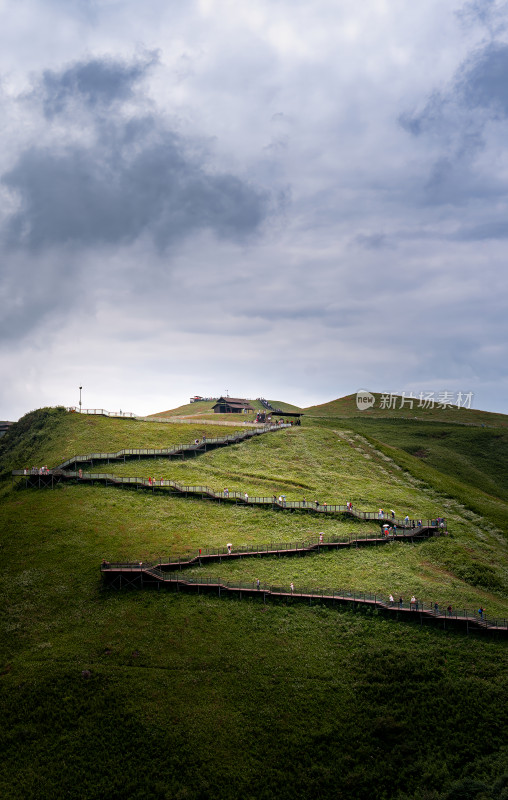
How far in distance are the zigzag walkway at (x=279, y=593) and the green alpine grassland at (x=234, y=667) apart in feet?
3.70

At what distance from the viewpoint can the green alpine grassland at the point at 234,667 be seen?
3684 centimetres

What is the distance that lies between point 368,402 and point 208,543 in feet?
438

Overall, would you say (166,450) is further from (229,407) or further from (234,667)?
(229,407)

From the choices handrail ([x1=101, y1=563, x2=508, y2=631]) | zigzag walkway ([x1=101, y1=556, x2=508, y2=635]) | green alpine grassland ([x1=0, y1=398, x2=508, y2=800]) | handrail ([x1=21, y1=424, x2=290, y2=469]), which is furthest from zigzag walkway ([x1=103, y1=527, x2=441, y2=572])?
handrail ([x1=21, y1=424, x2=290, y2=469])

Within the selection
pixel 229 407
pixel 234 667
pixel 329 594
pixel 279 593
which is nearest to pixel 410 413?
pixel 229 407

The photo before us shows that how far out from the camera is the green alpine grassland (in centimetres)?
3684

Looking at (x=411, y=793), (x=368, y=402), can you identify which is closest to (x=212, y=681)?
(x=411, y=793)

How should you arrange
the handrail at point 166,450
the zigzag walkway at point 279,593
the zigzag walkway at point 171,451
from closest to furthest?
the zigzag walkway at point 279,593 < the handrail at point 166,450 < the zigzag walkway at point 171,451

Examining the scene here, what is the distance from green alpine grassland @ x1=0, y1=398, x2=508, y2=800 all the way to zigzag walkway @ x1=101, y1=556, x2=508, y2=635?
1128mm

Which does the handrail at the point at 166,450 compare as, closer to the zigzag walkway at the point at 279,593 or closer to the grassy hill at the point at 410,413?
the zigzag walkway at the point at 279,593

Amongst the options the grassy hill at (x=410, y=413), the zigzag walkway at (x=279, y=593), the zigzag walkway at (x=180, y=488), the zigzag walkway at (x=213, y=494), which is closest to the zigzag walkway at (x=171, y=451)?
the zigzag walkway at (x=180, y=488)

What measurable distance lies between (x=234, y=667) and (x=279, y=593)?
10.6m

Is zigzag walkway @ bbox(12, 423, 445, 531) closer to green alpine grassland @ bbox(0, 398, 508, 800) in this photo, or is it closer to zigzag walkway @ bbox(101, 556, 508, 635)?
green alpine grassland @ bbox(0, 398, 508, 800)

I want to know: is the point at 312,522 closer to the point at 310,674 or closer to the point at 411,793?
the point at 310,674
